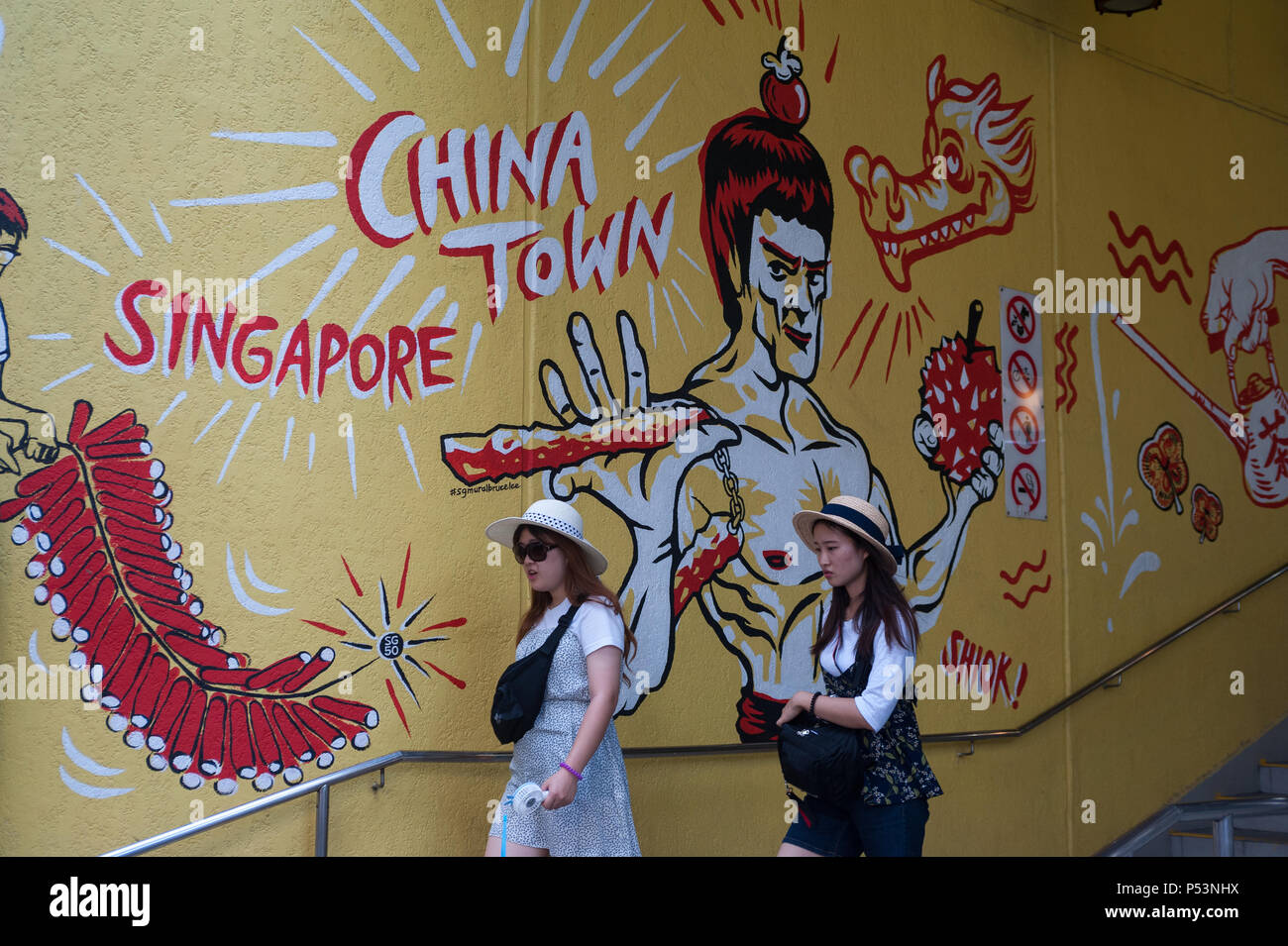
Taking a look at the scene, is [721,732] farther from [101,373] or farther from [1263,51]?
[1263,51]

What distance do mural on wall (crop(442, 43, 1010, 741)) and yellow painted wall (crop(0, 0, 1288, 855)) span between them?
0.07 m

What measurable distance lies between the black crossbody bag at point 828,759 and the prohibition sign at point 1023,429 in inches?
113

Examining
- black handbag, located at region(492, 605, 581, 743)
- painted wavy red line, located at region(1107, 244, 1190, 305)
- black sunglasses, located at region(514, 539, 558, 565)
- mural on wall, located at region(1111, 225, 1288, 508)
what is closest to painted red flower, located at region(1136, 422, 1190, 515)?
mural on wall, located at region(1111, 225, 1288, 508)

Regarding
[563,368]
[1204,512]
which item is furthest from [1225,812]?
[1204,512]

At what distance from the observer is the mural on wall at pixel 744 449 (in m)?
4.55

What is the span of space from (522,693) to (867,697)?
968mm

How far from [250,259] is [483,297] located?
82cm

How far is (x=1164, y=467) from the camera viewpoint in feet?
21.2

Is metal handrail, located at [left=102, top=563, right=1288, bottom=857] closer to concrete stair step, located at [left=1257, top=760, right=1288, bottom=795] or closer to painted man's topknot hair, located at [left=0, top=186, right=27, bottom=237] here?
concrete stair step, located at [left=1257, top=760, right=1288, bottom=795]

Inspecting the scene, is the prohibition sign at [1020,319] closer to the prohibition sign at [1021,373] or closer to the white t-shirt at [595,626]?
the prohibition sign at [1021,373]

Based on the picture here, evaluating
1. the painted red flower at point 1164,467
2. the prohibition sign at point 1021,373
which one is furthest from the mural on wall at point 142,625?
the painted red flower at point 1164,467

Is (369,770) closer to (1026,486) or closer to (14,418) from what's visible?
(14,418)

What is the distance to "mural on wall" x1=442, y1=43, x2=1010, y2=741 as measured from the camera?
455cm
